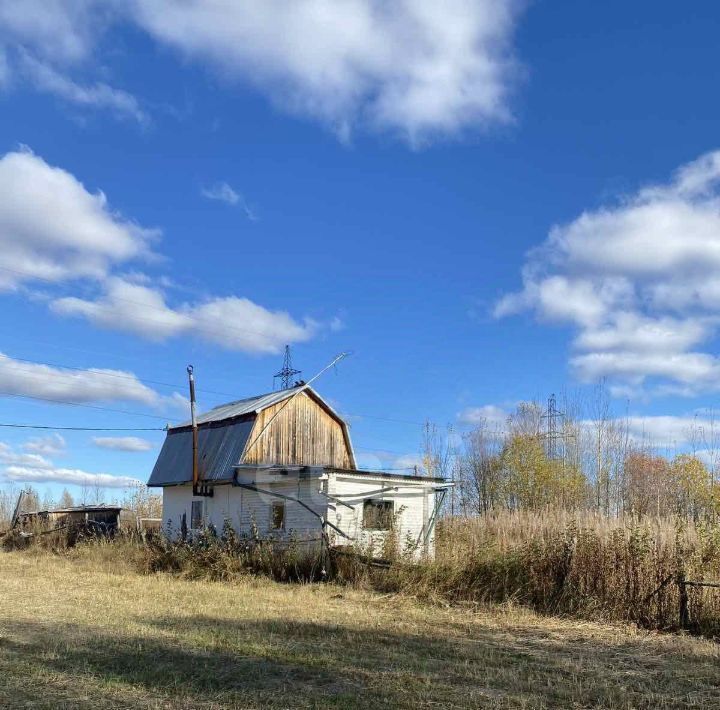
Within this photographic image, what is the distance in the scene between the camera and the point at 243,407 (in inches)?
1184

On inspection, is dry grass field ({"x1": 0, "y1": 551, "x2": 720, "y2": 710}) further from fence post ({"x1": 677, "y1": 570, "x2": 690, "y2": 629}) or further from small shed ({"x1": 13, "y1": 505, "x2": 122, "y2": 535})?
small shed ({"x1": 13, "y1": 505, "x2": 122, "y2": 535})

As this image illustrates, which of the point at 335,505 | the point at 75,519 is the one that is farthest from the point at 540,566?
the point at 75,519

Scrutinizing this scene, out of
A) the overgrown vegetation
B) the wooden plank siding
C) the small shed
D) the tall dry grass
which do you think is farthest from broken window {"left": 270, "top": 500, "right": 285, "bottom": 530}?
the small shed

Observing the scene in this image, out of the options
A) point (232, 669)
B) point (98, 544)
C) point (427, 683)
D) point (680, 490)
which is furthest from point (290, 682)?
point (680, 490)

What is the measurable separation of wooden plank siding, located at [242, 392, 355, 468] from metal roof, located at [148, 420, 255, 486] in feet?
2.00

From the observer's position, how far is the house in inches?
858

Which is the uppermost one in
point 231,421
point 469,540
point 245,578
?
point 231,421

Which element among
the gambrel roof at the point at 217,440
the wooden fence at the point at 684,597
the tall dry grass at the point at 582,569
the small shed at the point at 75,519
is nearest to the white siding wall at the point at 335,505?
the gambrel roof at the point at 217,440

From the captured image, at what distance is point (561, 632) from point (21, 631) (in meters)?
8.13

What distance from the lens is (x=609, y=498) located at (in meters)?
37.6

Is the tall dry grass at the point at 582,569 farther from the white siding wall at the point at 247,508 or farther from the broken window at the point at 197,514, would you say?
the broken window at the point at 197,514

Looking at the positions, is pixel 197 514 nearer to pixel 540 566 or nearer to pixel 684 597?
pixel 540 566

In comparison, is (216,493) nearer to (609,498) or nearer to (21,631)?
(21,631)

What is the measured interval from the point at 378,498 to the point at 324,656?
1353 cm
